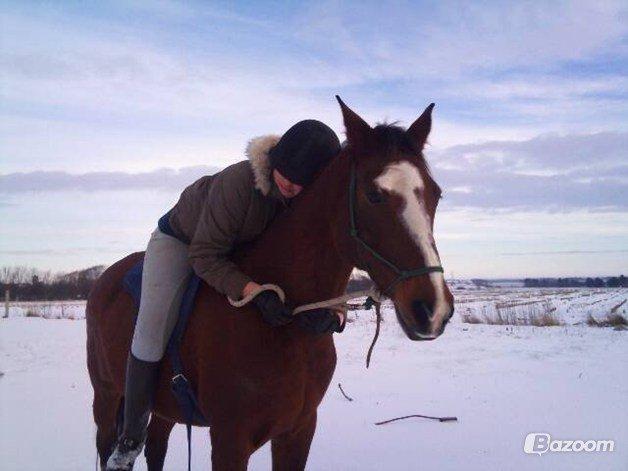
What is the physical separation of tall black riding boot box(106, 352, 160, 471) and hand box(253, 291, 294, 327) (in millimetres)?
813

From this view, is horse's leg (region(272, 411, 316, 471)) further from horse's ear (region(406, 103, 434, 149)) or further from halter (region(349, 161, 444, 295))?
horse's ear (region(406, 103, 434, 149))

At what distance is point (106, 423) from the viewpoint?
13.2 feet

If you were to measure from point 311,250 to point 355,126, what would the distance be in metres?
0.65

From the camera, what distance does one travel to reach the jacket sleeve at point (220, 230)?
252 cm

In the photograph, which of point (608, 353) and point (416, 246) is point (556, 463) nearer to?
point (416, 246)

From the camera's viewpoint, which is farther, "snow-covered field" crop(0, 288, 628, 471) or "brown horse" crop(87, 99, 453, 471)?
"snow-covered field" crop(0, 288, 628, 471)

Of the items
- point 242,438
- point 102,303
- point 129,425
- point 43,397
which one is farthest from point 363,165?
point 43,397

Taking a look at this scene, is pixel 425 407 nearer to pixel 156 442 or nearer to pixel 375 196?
pixel 156 442

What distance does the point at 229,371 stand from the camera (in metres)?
2.49

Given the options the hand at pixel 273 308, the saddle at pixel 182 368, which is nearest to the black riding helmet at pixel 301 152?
the hand at pixel 273 308

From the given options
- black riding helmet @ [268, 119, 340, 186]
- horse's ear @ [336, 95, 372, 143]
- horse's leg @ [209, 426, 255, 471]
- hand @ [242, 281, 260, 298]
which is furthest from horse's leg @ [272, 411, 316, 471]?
horse's ear @ [336, 95, 372, 143]

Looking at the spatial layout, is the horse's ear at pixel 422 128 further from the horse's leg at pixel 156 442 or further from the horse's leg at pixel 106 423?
the horse's leg at pixel 106 423

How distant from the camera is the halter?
1932 mm

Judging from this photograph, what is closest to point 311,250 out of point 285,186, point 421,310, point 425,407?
point 285,186
